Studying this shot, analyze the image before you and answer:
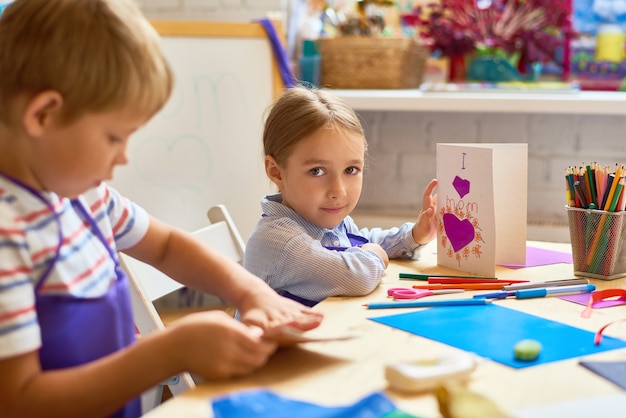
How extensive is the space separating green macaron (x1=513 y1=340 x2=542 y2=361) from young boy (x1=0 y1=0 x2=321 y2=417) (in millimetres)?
248

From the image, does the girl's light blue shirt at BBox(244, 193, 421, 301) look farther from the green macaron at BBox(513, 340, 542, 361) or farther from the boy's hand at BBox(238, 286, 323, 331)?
the green macaron at BBox(513, 340, 542, 361)

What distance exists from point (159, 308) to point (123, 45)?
1.80m

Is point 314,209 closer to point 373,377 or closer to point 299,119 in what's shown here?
point 299,119

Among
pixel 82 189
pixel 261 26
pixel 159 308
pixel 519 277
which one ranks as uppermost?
pixel 261 26

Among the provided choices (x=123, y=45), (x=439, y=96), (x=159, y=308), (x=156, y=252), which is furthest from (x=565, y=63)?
(x=123, y=45)

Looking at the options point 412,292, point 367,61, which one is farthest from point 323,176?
point 367,61

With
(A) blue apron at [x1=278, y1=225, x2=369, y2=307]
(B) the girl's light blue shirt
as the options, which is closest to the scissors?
(B) the girl's light blue shirt

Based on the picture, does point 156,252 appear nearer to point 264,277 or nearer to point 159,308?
point 264,277

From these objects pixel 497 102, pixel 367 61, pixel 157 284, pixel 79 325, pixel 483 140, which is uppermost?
pixel 367 61

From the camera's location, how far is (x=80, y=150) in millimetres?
770

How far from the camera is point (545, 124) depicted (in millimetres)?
2359

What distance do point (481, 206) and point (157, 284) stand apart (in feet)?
1.99

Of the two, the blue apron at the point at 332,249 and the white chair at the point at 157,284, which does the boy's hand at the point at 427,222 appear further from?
the white chair at the point at 157,284

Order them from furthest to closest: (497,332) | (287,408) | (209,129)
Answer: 1. (209,129)
2. (497,332)
3. (287,408)
